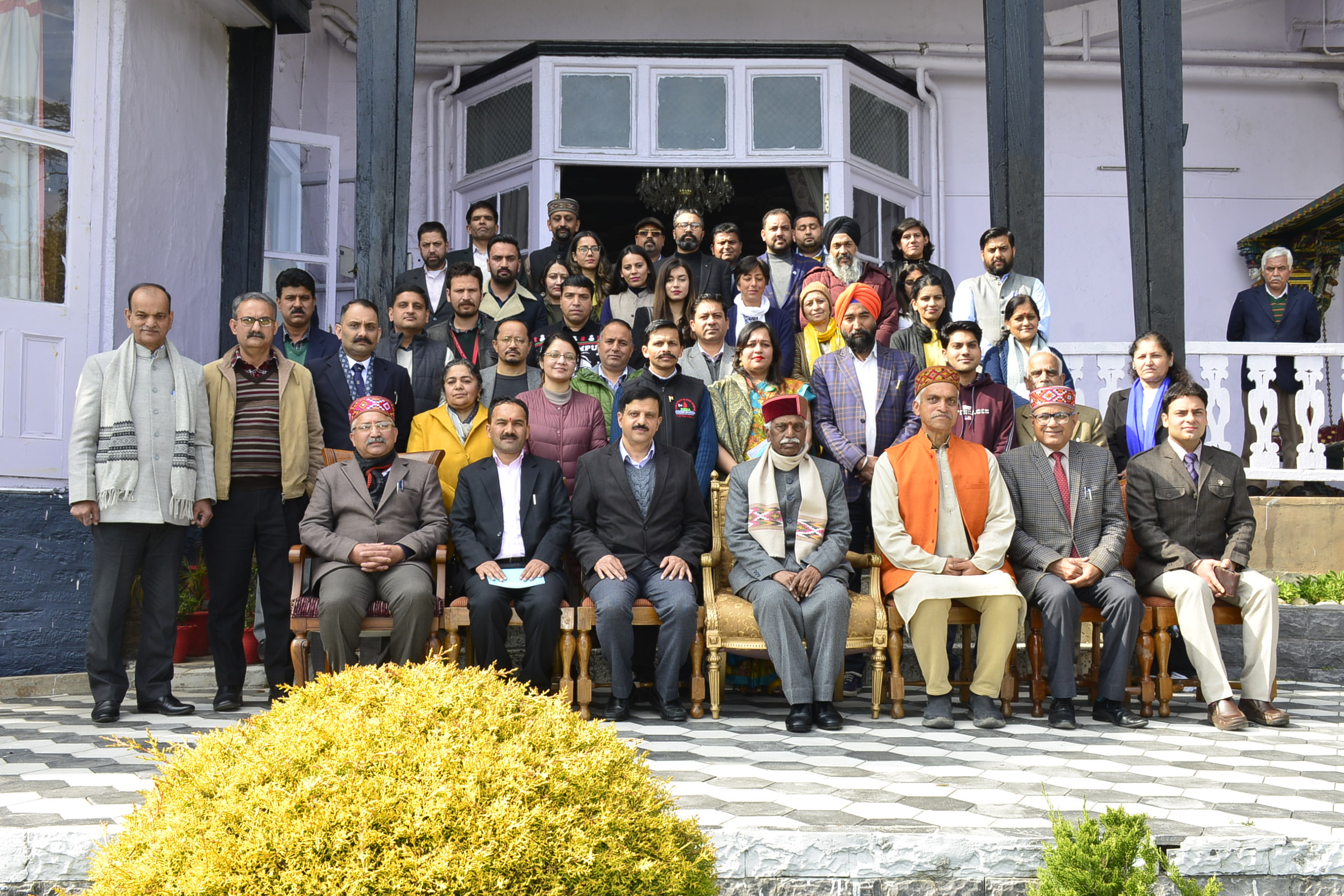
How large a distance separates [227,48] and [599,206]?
245 inches

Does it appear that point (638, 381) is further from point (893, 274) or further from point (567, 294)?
point (893, 274)

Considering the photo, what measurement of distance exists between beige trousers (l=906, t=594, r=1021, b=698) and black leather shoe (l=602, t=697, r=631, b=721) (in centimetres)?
134

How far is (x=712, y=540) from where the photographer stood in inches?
233

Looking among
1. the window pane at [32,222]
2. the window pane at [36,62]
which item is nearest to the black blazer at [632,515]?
the window pane at [32,222]

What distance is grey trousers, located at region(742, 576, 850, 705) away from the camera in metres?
5.16

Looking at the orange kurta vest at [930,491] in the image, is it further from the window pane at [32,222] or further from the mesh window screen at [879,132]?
the mesh window screen at [879,132]

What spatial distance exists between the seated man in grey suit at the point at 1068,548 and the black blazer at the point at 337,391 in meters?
3.13

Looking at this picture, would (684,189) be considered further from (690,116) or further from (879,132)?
(879,132)

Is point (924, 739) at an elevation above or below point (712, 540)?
below

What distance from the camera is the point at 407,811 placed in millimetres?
2029

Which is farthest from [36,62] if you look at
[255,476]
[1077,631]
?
[1077,631]

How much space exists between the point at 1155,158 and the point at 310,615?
216 inches

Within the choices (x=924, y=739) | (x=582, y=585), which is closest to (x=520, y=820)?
(x=924, y=739)

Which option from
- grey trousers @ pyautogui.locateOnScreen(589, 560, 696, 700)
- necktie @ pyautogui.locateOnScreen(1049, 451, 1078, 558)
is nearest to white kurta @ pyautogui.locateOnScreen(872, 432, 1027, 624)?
necktie @ pyautogui.locateOnScreen(1049, 451, 1078, 558)
